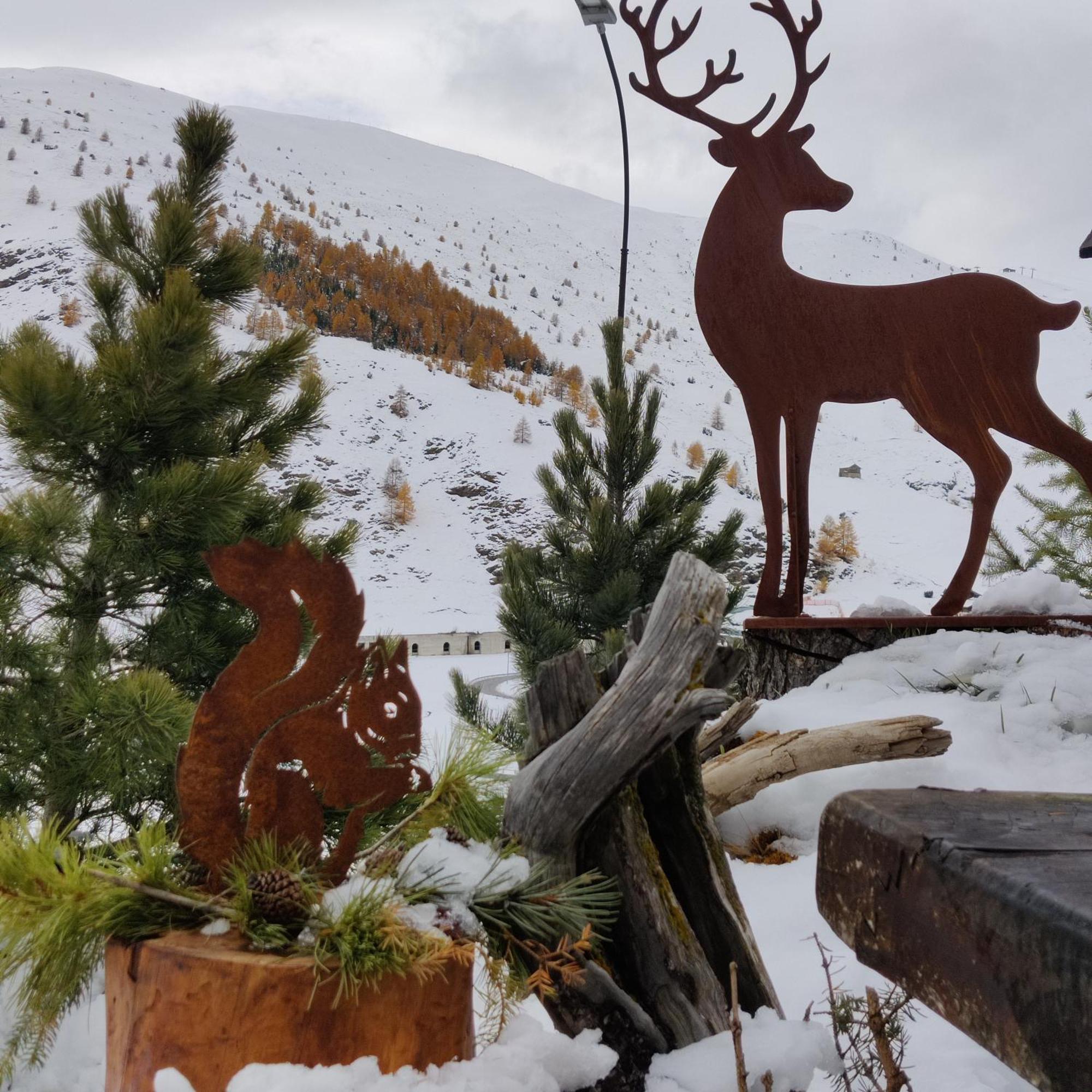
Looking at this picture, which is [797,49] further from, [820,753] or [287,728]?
[287,728]

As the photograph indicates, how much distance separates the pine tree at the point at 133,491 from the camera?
3.04m

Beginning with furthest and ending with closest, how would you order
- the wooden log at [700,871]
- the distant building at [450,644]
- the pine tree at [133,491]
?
the distant building at [450,644] < the pine tree at [133,491] < the wooden log at [700,871]

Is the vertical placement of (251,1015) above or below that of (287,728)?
below

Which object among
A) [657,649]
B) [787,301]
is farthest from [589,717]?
[787,301]

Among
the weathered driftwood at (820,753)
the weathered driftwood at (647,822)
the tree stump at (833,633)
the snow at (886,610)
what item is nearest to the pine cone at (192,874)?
the weathered driftwood at (647,822)

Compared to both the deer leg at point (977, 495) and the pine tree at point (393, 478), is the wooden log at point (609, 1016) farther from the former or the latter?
the pine tree at point (393, 478)

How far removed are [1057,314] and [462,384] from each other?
19.9 m

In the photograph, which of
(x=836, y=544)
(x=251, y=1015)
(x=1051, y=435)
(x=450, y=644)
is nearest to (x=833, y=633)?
(x=1051, y=435)

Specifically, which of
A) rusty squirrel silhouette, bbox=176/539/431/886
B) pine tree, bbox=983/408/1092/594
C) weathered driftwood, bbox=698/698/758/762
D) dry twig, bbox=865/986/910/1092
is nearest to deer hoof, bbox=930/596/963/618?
weathered driftwood, bbox=698/698/758/762

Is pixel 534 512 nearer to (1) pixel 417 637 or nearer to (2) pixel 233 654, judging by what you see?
(1) pixel 417 637

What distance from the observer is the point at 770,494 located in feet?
12.2

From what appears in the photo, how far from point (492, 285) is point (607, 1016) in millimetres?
31988

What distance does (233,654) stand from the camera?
335 centimetres

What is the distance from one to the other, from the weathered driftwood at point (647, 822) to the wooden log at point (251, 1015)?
265mm
